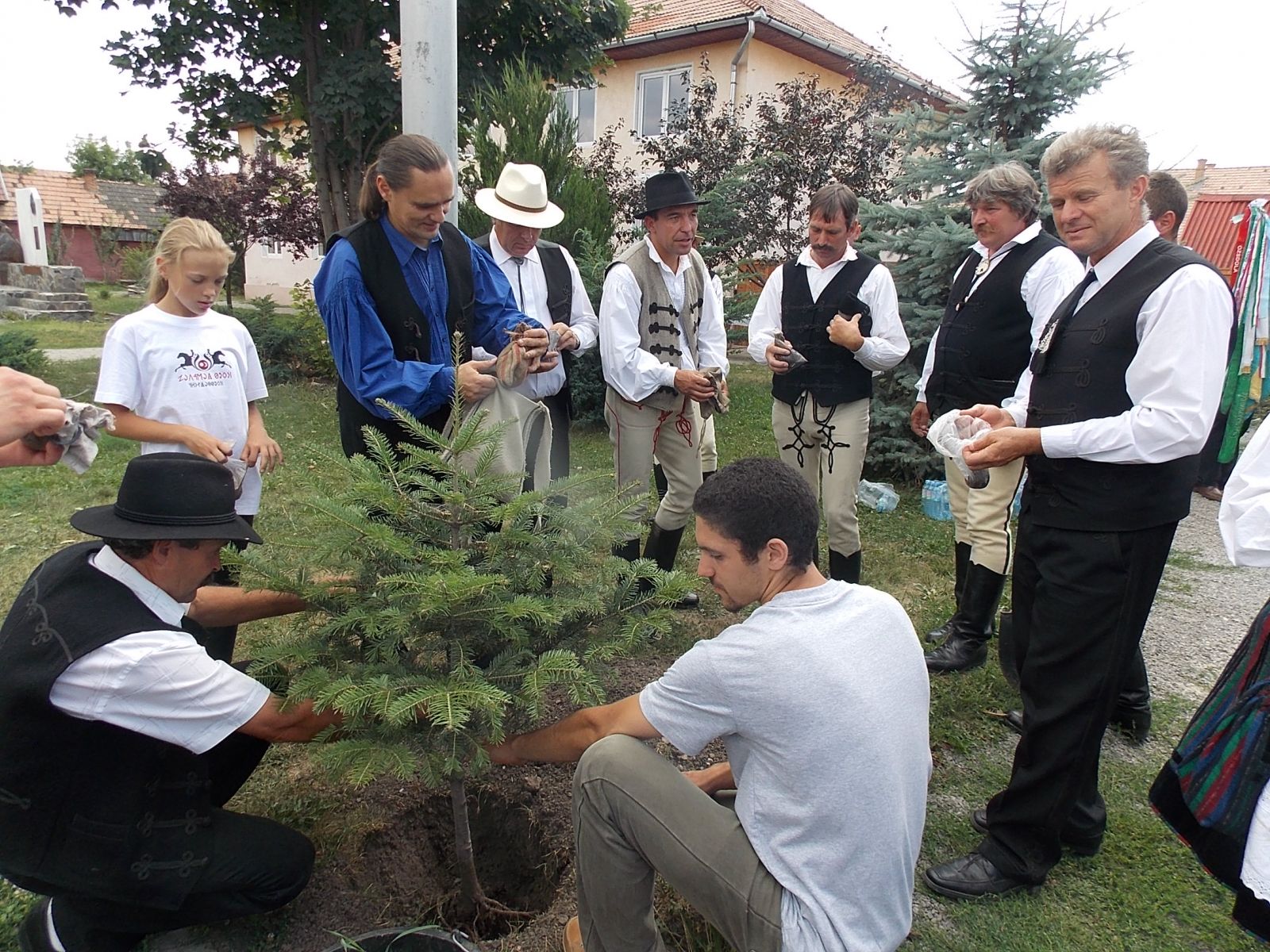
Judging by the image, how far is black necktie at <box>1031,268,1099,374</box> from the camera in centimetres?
252

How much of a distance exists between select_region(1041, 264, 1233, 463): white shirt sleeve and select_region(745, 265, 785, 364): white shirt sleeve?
94.8 inches

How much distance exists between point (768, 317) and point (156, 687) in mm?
3588

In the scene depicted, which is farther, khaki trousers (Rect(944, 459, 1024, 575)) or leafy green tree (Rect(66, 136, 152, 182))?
leafy green tree (Rect(66, 136, 152, 182))

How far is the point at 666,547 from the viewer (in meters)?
4.51

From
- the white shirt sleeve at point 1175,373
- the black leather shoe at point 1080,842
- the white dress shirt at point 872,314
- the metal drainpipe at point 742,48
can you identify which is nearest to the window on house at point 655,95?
the metal drainpipe at point 742,48

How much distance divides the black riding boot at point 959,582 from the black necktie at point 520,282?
2.66 metres

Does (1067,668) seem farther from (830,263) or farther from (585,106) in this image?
(585,106)

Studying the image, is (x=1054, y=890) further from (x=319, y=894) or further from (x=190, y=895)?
(x=190, y=895)

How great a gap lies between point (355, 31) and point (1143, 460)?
10.9 metres

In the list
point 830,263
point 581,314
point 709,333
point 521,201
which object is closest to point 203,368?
point 521,201

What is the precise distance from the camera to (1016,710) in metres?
3.63

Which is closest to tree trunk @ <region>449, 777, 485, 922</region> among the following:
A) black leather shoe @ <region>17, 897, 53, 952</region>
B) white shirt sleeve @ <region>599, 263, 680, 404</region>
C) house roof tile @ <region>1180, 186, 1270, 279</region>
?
black leather shoe @ <region>17, 897, 53, 952</region>

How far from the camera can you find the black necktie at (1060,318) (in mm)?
2520

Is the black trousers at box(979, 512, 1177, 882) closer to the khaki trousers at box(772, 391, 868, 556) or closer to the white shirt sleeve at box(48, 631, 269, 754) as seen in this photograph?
the khaki trousers at box(772, 391, 868, 556)
